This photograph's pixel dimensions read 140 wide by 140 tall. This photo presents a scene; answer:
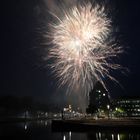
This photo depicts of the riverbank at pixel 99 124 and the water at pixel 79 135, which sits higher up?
the riverbank at pixel 99 124

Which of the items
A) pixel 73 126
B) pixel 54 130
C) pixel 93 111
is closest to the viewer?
pixel 73 126

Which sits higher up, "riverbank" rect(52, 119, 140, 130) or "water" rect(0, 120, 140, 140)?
"riverbank" rect(52, 119, 140, 130)

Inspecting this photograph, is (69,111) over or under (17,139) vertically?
over

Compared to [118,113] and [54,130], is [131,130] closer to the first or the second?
[54,130]

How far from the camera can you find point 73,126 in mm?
78562

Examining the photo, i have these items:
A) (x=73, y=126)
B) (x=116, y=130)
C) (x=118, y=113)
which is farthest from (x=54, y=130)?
(x=118, y=113)

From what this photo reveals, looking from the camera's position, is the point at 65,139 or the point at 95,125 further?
the point at 95,125

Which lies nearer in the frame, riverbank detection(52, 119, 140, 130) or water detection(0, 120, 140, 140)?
water detection(0, 120, 140, 140)

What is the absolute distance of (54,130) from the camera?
3376 inches

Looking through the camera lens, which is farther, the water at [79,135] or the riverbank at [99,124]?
the riverbank at [99,124]

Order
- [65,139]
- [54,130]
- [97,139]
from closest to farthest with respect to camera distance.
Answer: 1. [97,139]
2. [65,139]
3. [54,130]

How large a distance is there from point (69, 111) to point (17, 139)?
98798mm

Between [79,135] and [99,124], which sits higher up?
[99,124]

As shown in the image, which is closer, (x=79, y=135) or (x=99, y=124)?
(x=79, y=135)
